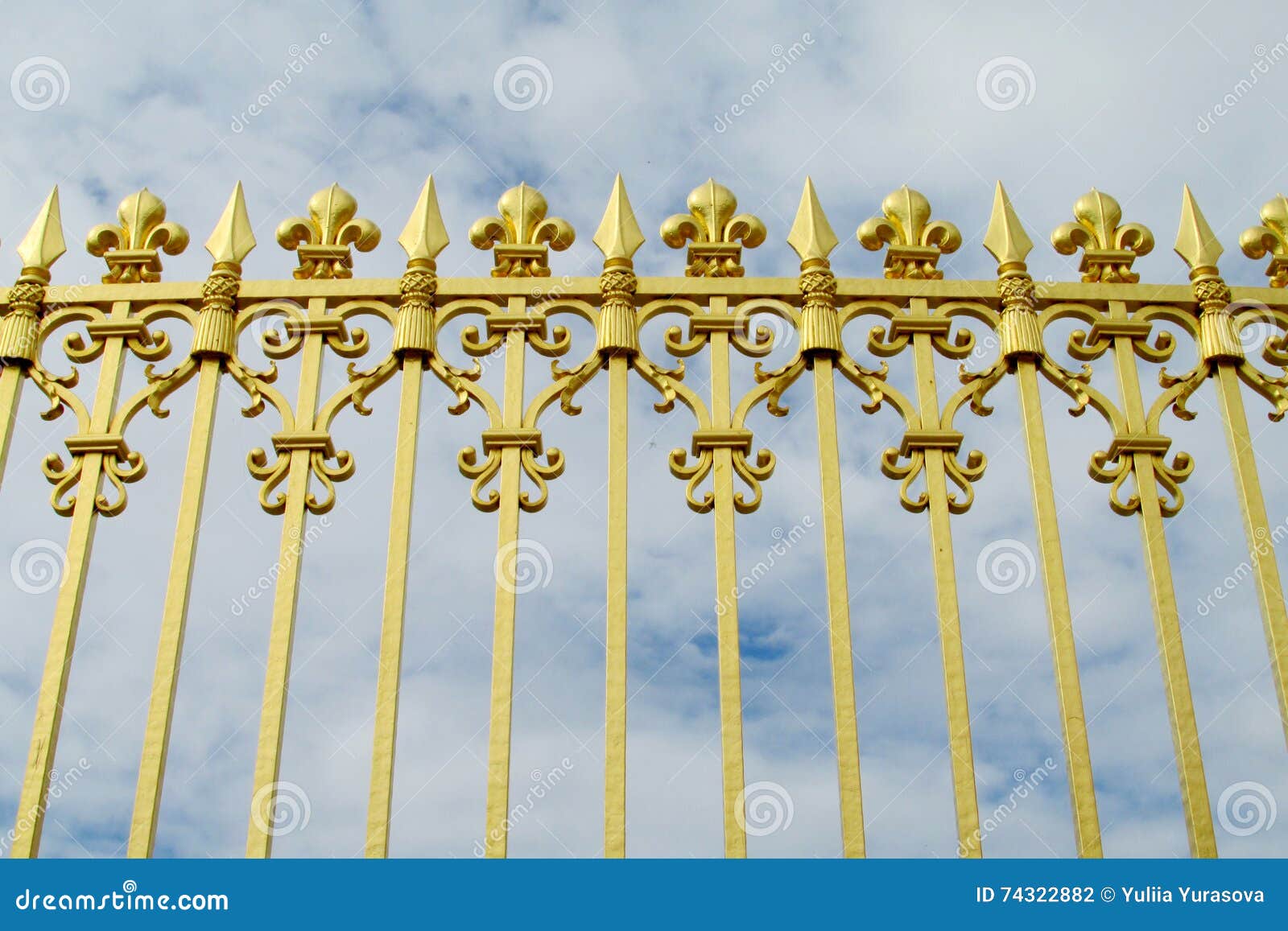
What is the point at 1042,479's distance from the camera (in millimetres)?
6422

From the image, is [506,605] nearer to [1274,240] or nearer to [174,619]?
[174,619]

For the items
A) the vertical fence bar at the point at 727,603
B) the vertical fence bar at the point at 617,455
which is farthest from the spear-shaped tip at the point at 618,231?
the vertical fence bar at the point at 727,603

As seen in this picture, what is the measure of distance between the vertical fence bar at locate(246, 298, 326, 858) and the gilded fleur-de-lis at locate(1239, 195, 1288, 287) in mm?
3941

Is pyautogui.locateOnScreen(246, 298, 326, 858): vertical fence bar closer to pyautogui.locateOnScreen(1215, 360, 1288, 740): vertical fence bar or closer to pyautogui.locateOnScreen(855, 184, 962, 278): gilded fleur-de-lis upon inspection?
pyautogui.locateOnScreen(855, 184, 962, 278): gilded fleur-de-lis

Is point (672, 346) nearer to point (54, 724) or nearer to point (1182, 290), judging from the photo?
point (1182, 290)

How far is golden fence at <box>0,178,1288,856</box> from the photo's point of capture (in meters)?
5.98

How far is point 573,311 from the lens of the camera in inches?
268

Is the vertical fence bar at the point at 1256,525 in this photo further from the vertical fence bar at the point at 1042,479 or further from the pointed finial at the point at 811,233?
the pointed finial at the point at 811,233

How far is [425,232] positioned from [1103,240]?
9.40 ft

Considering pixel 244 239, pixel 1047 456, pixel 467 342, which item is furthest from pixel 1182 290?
pixel 244 239

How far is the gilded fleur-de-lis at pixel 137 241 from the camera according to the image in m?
7.02

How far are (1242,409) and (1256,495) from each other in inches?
16.3

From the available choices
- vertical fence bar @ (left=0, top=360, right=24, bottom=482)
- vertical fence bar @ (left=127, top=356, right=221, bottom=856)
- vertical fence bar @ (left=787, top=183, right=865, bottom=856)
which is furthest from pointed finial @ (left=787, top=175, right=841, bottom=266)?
vertical fence bar @ (left=0, top=360, right=24, bottom=482)

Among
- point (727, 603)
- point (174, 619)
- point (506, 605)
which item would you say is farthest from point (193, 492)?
point (727, 603)
